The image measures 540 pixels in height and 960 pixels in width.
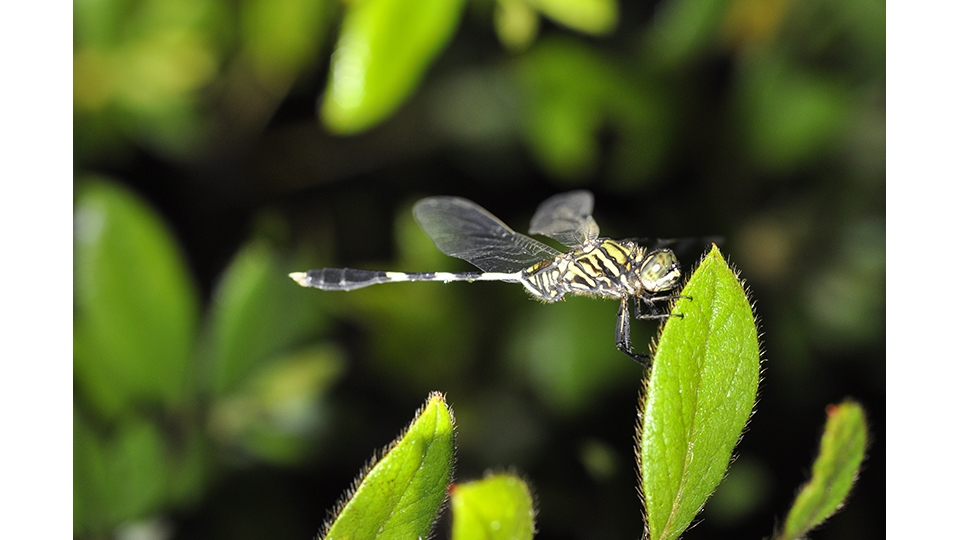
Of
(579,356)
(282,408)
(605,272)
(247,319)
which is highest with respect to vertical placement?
(605,272)

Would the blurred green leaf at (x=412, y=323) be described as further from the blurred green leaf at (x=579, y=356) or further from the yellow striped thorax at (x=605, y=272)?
the yellow striped thorax at (x=605, y=272)

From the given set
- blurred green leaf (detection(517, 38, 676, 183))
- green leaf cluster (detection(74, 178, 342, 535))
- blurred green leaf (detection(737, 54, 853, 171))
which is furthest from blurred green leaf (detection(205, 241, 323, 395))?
blurred green leaf (detection(737, 54, 853, 171))

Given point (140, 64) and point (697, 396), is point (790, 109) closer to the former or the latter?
point (697, 396)

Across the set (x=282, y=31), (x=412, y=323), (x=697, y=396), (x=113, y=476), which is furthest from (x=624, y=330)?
(x=282, y=31)

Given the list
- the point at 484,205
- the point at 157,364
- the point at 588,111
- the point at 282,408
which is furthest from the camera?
the point at 484,205

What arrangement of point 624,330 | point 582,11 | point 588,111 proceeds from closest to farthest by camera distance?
point 624,330 < point 582,11 < point 588,111
